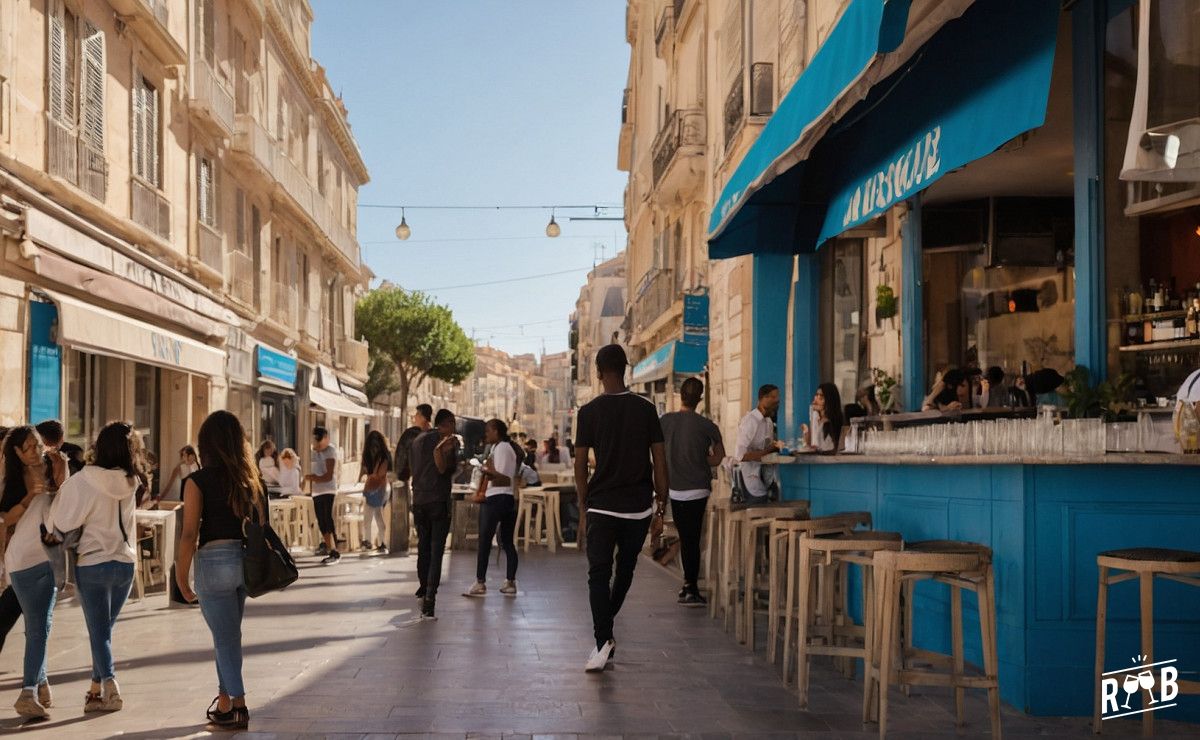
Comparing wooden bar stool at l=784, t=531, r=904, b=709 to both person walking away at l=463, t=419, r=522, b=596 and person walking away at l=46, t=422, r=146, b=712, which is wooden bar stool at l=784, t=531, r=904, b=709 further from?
person walking away at l=463, t=419, r=522, b=596

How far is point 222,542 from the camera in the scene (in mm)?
6156

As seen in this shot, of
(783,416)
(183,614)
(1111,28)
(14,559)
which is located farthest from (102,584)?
(783,416)

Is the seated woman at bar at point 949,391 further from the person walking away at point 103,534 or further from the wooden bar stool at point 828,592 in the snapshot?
the person walking away at point 103,534

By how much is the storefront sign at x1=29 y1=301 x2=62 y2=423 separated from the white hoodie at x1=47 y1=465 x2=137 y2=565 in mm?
6828

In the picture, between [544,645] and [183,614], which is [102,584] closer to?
[544,645]

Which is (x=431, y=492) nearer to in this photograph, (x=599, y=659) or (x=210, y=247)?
(x=599, y=659)

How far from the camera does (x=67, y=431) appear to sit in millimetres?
14977

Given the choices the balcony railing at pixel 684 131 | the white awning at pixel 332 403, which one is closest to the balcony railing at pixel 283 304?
the white awning at pixel 332 403

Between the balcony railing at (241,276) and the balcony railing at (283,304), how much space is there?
230 centimetres

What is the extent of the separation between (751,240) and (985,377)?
265 centimetres

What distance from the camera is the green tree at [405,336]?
58250 mm

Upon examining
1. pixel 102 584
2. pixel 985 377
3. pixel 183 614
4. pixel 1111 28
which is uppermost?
pixel 1111 28

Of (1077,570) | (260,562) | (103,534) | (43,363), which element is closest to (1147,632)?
(1077,570)

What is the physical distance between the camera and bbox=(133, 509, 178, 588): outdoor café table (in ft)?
40.0
